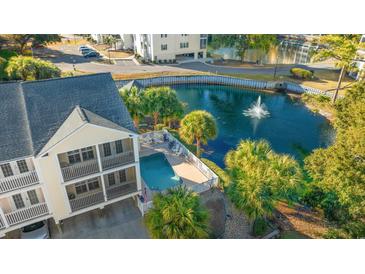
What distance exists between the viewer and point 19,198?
2034 centimetres

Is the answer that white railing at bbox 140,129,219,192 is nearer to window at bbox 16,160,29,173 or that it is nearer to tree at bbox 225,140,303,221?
tree at bbox 225,140,303,221

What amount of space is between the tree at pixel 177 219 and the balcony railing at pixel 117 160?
586cm

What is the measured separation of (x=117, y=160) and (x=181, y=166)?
28.4 ft

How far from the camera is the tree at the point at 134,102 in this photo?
106 ft

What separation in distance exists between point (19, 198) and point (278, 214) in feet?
69.6

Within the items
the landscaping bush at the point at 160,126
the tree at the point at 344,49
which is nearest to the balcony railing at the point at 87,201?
the landscaping bush at the point at 160,126

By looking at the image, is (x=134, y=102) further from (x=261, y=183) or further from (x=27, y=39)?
(x=27, y=39)

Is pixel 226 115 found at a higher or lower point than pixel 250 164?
lower

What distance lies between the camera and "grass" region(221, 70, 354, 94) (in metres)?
56.4

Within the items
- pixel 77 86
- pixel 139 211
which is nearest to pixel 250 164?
pixel 139 211

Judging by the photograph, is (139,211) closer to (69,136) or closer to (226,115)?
(69,136)

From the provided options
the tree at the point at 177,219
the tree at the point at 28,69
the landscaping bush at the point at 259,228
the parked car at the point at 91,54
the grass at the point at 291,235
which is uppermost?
the tree at the point at 28,69

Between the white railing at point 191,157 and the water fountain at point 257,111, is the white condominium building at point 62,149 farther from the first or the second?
the water fountain at point 257,111

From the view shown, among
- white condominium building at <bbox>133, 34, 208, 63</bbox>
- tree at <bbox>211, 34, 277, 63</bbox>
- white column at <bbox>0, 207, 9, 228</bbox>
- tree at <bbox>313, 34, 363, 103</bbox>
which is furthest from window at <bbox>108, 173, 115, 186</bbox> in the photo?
tree at <bbox>211, 34, 277, 63</bbox>
